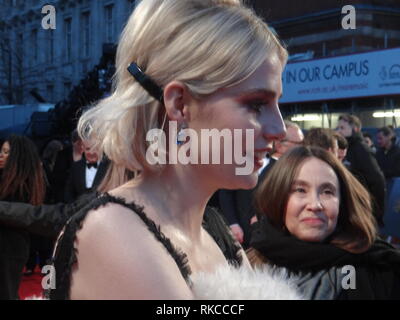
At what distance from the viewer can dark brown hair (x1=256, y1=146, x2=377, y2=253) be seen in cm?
209

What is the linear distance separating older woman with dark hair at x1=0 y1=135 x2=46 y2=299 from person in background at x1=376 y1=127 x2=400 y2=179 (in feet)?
15.0

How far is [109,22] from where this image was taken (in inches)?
677

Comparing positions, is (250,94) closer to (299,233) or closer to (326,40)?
(299,233)

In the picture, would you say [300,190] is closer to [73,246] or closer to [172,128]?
[172,128]

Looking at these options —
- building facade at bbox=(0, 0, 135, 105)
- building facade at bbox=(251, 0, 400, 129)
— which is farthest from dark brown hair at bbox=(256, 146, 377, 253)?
building facade at bbox=(0, 0, 135, 105)

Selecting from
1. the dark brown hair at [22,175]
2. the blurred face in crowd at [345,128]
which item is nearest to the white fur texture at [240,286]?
the dark brown hair at [22,175]

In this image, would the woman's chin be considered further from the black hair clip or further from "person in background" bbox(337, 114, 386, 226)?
"person in background" bbox(337, 114, 386, 226)

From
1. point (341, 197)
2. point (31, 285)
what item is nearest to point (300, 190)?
point (341, 197)

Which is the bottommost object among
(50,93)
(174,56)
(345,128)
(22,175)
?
(174,56)

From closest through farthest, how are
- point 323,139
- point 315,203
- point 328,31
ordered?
point 315,203
point 323,139
point 328,31

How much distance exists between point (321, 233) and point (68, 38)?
58.6ft

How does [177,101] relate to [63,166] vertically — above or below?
below

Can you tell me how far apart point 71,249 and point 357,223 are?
4.46ft
